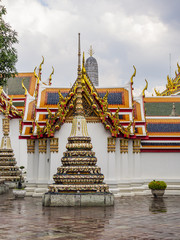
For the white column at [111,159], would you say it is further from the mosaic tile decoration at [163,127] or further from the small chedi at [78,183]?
the mosaic tile decoration at [163,127]

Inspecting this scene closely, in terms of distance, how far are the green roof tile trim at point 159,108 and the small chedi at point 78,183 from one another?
50.3 feet

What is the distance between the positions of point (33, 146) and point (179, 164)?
8.00 m

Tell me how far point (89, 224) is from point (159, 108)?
68.6 ft

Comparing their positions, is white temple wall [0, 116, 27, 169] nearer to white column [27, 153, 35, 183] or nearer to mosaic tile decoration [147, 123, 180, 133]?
white column [27, 153, 35, 183]

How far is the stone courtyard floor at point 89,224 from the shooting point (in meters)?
8.12

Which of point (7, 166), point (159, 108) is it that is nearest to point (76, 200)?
point (7, 166)

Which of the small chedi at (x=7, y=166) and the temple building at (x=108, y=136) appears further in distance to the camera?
the small chedi at (x=7, y=166)

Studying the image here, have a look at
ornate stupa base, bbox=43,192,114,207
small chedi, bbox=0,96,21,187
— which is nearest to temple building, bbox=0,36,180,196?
ornate stupa base, bbox=43,192,114,207

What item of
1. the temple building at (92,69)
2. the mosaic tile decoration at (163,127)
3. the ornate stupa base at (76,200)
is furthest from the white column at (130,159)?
the temple building at (92,69)

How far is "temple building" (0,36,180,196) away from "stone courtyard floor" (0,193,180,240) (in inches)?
234

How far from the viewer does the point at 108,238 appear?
784cm

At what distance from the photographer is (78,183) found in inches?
538

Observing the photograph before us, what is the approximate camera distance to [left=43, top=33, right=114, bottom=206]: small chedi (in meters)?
13.4

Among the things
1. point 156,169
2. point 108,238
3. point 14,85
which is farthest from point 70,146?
point 14,85
